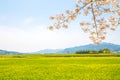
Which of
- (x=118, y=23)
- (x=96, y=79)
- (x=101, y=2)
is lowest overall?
(x=96, y=79)

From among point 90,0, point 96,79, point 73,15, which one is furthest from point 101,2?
point 96,79

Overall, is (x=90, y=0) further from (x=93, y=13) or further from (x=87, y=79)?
(x=87, y=79)

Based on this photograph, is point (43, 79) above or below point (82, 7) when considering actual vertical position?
below

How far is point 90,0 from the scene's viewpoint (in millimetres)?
11969

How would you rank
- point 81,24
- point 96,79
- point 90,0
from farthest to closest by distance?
point 96,79 < point 81,24 < point 90,0

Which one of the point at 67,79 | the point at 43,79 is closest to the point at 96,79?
the point at 67,79

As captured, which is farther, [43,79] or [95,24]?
[43,79]

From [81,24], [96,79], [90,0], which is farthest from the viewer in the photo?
[96,79]

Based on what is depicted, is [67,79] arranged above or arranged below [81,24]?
below

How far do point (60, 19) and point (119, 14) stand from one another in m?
2.28

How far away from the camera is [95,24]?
41.0 feet

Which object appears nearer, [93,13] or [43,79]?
[93,13]

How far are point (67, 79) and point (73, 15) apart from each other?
11641mm

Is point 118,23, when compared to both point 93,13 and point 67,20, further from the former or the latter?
point 67,20
